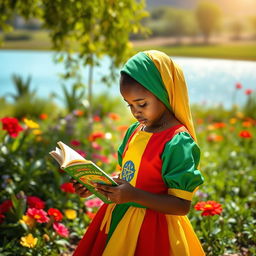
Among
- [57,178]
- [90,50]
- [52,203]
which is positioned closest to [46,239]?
[52,203]

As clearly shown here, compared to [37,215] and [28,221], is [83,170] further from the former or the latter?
[28,221]

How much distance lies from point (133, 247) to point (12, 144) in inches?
81.2

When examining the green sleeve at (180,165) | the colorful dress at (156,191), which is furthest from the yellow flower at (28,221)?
the green sleeve at (180,165)

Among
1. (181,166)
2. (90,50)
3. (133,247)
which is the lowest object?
(133,247)

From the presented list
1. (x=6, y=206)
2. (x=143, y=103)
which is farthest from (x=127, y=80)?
(x=6, y=206)

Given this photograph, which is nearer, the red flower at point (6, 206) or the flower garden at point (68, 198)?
the flower garden at point (68, 198)

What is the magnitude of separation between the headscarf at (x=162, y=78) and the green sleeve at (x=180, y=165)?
0.44 feet

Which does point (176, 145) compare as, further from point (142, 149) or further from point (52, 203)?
point (52, 203)

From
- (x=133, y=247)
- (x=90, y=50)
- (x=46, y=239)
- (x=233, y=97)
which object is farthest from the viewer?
(x=233, y=97)

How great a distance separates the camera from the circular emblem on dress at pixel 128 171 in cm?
195

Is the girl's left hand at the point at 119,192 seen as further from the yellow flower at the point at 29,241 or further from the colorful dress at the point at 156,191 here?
the yellow flower at the point at 29,241

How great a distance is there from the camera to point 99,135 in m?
4.00

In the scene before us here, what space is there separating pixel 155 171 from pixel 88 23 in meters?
2.32

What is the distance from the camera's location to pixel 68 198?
3363 millimetres
